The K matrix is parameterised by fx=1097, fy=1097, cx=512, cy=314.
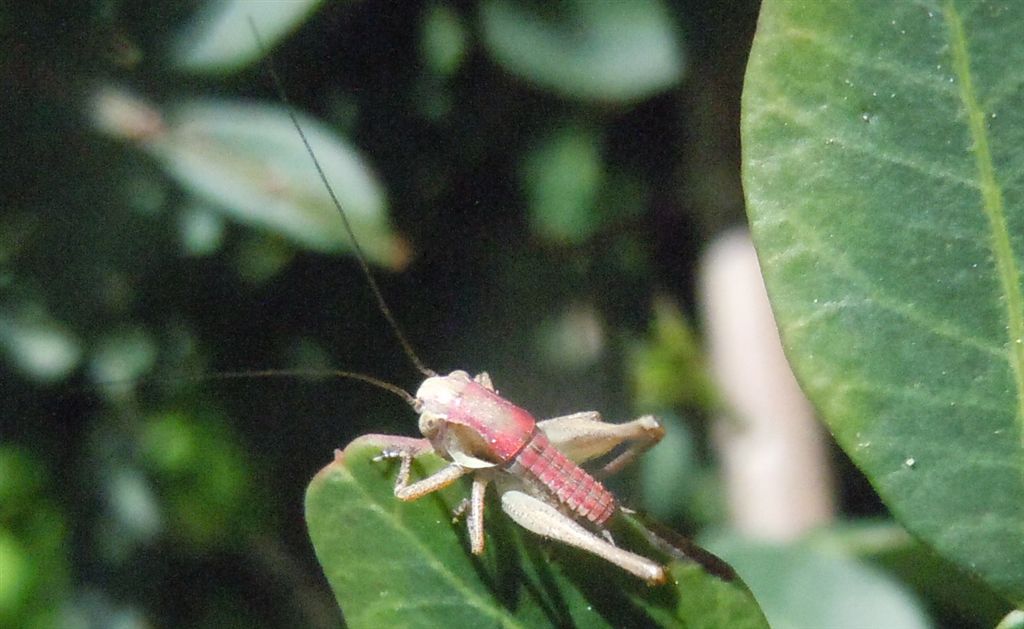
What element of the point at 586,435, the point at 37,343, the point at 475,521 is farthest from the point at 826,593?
the point at 37,343

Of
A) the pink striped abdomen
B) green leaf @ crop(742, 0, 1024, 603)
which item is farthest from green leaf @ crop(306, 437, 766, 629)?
the pink striped abdomen

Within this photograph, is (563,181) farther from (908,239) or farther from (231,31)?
(908,239)

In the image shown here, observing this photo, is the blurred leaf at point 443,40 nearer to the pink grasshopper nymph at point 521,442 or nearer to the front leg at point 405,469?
the pink grasshopper nymph at point 521,442

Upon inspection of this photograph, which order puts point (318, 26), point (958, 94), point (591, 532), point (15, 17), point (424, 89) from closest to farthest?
point (958, 94)
point (591, 532)
point (15, 17)
point (318, 26)
point (424, 89)

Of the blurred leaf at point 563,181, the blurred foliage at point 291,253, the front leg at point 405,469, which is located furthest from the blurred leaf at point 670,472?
the front leg at point 405,469

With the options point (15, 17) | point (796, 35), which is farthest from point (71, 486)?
point (796, 35)

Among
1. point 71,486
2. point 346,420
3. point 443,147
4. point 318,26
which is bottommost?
point 71,486

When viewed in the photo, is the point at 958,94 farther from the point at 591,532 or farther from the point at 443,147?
the point at 443,147
